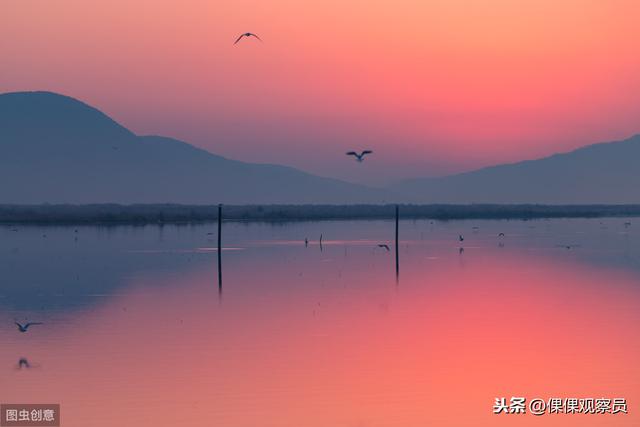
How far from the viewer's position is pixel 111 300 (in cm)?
5203

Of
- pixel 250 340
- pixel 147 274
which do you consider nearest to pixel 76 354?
pixel 250 340

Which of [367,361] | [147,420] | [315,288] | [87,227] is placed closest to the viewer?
[147,420]

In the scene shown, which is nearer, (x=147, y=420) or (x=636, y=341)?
(x=147, y=420)

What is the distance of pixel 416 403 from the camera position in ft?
93.6

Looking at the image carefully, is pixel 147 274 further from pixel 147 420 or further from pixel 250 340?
pixel 147 420

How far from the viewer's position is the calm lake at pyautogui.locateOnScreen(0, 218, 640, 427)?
28.3m

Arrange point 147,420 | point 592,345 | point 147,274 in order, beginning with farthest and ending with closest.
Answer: point 147,274, point 592,345, point 147,420

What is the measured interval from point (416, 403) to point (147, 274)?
131ft

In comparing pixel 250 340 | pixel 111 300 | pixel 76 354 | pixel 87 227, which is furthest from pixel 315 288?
pixel 87 227

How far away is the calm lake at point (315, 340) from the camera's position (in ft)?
92.7

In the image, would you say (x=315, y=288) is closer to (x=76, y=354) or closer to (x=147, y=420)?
(x=76, y=354)

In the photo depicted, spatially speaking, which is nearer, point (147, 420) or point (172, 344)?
point (147, 420)

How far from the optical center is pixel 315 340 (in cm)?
3872

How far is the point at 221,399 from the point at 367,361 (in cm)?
684
